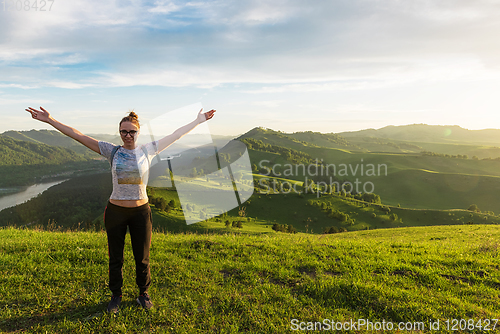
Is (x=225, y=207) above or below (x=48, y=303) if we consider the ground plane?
below

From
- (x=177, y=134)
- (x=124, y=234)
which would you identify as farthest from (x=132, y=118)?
(x=124, y=234)

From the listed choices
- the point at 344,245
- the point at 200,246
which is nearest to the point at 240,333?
the point at 200,246

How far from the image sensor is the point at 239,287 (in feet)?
19.1

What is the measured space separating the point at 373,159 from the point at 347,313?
698 ft

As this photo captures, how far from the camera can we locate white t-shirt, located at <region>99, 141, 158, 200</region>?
4547 millimetres

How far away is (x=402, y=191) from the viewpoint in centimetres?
14375

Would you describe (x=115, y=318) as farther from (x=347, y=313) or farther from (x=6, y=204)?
(x=6, y=204)

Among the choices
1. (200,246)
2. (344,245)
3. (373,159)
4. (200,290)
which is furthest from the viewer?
(373,159)

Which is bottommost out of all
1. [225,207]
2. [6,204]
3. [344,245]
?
[6,204]

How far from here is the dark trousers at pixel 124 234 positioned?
15.1ft

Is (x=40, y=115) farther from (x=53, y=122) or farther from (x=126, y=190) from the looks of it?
(x=126, y=190)

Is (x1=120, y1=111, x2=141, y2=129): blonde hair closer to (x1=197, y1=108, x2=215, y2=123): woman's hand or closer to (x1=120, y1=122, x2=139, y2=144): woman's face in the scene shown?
(x1=120, y1=122, x2=139, y2=144): woman's face
